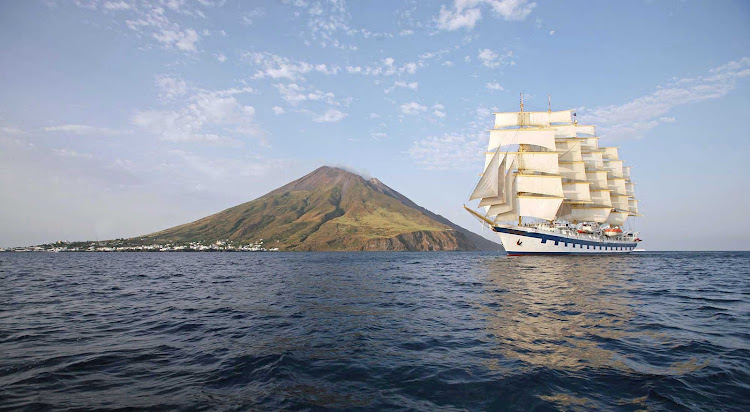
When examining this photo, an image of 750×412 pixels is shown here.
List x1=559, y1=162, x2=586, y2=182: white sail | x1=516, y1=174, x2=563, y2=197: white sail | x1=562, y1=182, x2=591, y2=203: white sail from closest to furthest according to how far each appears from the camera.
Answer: x1=516, y1=174, x2=563, y2=197: white sail → x1=562, y1=182, x2=591, y2=203: white sail → x1=559, y1=162, x2=586, y2=182: white sail

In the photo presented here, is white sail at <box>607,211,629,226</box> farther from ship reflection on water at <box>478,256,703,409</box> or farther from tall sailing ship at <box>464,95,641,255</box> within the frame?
ship reflection on water at <box>478,256,703,409</box>

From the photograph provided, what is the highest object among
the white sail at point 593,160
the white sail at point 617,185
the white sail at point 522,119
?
the white sail at point 522,119

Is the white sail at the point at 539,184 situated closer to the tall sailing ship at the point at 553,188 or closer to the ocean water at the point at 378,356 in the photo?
the tall sailing ship at the point at 553,188

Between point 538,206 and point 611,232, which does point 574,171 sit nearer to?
point 538,206

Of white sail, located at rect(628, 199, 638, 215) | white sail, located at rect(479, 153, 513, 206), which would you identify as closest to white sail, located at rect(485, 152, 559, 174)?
white sail, located at rect(479, 153, 513, 206)

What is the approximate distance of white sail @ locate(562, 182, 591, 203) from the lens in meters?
106

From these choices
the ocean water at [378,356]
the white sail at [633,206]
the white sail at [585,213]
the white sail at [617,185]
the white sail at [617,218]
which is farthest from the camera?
the white sail at [633,206]

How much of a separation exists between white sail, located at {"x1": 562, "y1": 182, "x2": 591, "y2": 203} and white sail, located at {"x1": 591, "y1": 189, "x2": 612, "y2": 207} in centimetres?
672

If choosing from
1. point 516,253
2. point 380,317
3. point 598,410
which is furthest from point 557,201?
point 598,410

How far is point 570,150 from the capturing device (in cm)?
11038

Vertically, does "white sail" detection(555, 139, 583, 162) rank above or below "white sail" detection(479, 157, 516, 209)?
above

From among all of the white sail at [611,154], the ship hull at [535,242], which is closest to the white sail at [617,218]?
the white sail at [611,154]

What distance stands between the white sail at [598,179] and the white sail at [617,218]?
1529 cm

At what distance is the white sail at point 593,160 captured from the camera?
117062mm
